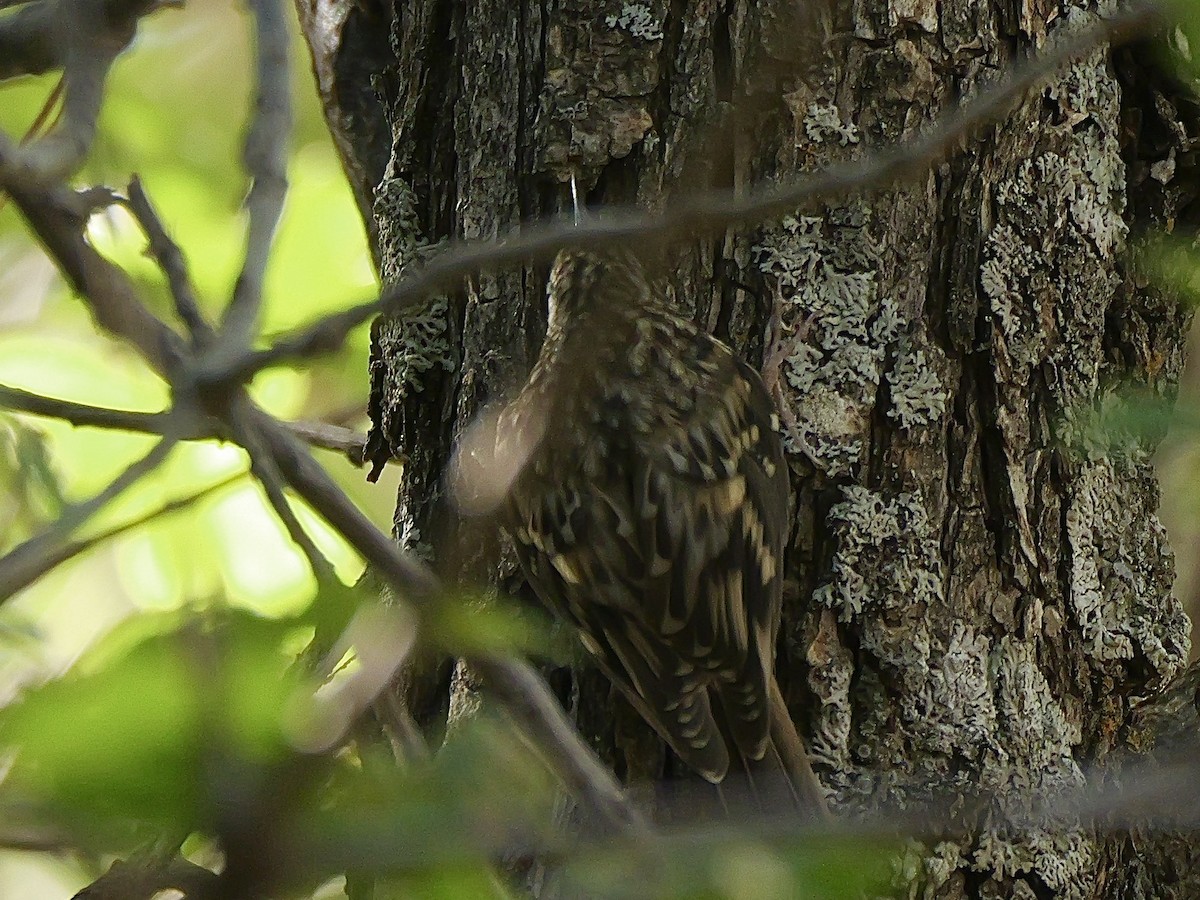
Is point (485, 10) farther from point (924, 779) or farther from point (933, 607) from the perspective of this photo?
point (924, 779)

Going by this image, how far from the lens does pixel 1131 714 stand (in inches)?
101

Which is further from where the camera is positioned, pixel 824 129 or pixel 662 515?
pixel 662 515

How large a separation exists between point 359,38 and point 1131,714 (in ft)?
7.18

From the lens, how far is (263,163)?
1.57 meters

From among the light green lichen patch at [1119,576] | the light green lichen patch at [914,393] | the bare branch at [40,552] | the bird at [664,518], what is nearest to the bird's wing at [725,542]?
the bird at [664,518]

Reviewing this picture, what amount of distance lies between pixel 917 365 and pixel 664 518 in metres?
0.53

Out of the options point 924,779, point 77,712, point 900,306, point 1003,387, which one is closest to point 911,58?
point 900,306

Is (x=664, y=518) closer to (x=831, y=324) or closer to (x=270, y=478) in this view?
(x=831, y=324)

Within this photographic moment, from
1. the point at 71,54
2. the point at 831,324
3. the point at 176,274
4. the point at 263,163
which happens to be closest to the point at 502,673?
the point at 176,274

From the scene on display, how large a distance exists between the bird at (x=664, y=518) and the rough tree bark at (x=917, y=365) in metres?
0.08

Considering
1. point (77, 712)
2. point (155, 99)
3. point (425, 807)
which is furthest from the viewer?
point (155, 99)

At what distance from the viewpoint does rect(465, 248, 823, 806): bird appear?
7.64 feet

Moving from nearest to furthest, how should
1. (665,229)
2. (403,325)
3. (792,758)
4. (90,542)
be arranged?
(665,229)
(90,542)
(792,758)
(403,325)

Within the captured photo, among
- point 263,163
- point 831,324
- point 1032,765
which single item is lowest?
point 1032,765
